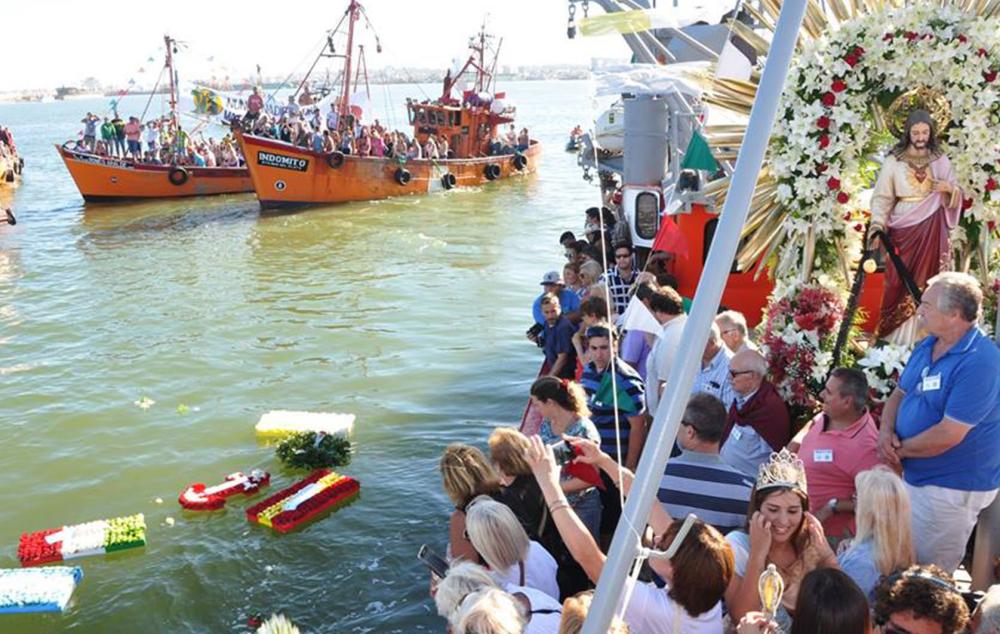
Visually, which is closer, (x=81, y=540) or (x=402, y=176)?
(x=81, y=540)

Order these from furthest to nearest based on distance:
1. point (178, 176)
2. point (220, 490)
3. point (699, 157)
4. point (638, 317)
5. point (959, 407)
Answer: point (178, 176), point (699, 157), point (220, 490), point (638, 317), point (959, 407)

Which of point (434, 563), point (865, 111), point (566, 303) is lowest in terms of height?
point (434, 563)

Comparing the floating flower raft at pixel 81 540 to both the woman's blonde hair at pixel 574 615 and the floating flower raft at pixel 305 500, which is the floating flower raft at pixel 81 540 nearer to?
the floating flower raft at pixel 305 500

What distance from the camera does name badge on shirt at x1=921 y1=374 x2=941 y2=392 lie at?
4.04m

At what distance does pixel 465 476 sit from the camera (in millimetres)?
4590

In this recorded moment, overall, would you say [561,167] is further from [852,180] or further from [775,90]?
[775,90]

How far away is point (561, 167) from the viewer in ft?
145

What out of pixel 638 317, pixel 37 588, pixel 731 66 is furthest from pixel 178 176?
pixel 638 317

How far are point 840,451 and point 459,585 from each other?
1.93m

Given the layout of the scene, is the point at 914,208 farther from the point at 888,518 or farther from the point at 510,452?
the point at 510,452

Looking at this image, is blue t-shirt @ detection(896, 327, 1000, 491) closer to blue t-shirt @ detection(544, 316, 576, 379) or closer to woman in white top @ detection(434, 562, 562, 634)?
woman in white top @ detection(434, 562, 562, 634)

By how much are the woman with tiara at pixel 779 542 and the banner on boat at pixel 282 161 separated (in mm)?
27294

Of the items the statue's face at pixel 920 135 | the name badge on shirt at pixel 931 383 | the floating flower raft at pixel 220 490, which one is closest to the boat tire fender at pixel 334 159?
the floating flower raft at pixel 220 490

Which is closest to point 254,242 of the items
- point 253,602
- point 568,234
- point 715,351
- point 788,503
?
point 568,234
